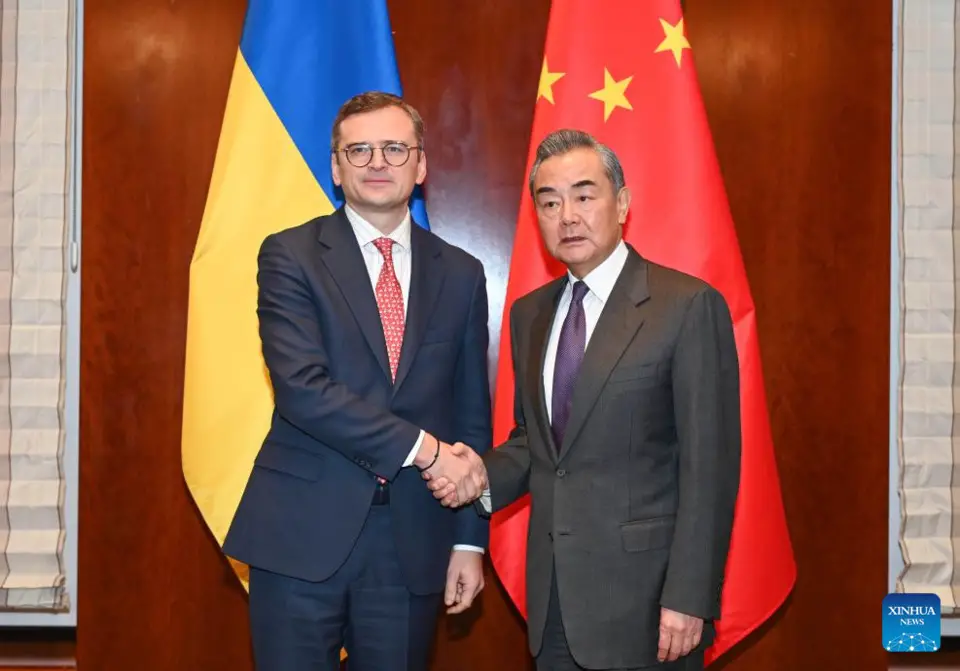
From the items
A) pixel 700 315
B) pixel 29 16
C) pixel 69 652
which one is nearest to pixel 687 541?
pixel 700 315

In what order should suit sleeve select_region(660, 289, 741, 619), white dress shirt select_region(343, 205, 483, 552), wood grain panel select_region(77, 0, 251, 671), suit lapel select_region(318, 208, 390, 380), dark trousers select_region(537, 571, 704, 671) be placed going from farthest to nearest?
wood grain panel select_region(77, 0, 251, 671) < white dress shirt select_region(343, 205, 483, 552) < suit lapel select_region(318, 208, 390, 380) < dark trousers select_region(537, 571, 704, 671) < suit sleeve select_region(660, 289, 741, 619)

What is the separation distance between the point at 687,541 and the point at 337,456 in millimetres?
741

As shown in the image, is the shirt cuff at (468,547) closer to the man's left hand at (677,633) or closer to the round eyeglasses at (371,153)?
the man's left hand at (677,633)

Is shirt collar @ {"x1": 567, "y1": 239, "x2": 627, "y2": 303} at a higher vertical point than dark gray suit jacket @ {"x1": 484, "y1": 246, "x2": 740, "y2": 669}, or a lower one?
higher

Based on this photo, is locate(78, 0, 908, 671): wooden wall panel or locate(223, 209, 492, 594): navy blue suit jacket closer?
locate(223, 209, 492, 594): navy blue suit jacket

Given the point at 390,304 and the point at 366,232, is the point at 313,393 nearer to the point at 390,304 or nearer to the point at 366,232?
the point at 390,304

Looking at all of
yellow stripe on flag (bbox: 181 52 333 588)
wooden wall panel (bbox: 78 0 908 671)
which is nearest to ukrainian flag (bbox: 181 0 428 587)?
yellow stripe on flag (bbox: 181 52 333 588)

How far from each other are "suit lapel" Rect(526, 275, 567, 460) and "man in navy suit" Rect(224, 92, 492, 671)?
203mm

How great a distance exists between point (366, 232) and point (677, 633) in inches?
42.5

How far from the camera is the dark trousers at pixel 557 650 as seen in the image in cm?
178

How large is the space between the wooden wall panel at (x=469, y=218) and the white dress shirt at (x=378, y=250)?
103 cm

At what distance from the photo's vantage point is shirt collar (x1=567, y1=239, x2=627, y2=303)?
6.08 ft

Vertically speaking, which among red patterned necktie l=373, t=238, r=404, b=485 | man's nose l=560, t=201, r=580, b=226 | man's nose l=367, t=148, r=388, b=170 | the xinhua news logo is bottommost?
the xinhua news logo

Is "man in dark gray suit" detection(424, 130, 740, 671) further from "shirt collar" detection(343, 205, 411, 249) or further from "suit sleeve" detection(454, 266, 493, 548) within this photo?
"shirt collar" detection(343, 205, 411, 249)
